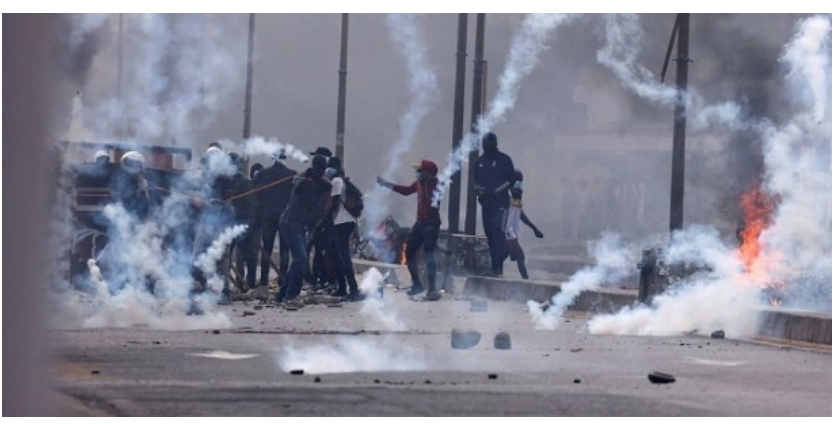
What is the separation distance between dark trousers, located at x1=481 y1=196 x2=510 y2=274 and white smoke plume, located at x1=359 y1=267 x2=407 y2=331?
1.54 m

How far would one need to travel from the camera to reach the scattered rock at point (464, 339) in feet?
45.4

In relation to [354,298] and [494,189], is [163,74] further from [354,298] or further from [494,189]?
[354,298]

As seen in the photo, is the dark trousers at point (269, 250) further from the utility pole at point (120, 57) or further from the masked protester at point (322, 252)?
the utility pole at point (120, 57)

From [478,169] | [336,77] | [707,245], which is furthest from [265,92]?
[707,245]

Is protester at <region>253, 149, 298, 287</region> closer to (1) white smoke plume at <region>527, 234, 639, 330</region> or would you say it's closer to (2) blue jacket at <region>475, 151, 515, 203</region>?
(2) blue jacket at <region>475, 151, 515, 203</region>

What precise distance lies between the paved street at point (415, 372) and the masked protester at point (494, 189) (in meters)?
4.78

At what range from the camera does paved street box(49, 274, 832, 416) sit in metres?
10.2

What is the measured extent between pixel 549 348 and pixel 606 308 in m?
4.44

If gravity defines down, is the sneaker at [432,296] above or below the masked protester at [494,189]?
below

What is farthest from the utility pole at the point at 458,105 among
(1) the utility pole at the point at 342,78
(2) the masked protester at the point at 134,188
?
(1) the utility pole at the point at 342,78

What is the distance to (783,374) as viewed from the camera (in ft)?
40.9
